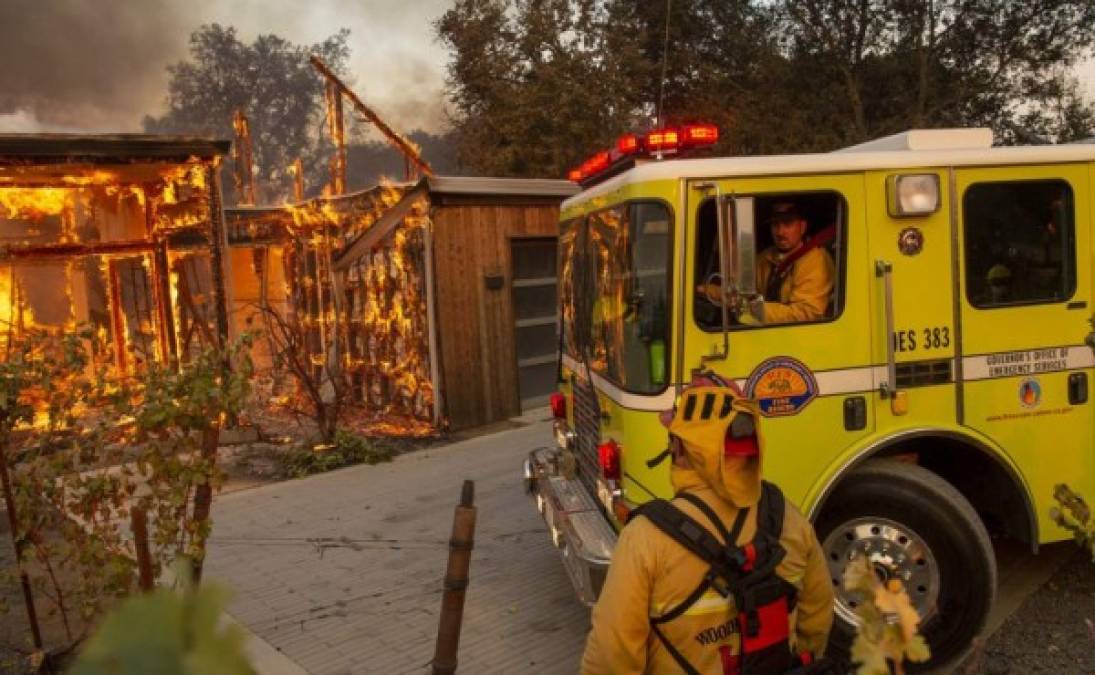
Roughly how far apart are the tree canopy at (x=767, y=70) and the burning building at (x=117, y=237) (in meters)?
8.90

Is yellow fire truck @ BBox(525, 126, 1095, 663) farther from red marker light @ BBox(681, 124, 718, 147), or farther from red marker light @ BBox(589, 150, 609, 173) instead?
red marker light @ BBox(589, 150, 609, 173)

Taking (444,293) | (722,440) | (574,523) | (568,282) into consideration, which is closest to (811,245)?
(568,282)

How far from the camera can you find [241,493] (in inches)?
321

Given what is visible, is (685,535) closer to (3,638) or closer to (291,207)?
(3,638)

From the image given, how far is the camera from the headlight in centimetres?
415

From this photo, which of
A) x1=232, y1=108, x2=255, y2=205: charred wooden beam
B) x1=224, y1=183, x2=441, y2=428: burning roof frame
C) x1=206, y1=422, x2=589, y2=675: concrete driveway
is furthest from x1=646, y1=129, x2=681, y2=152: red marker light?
x1=232, y1=108, x2=255, y2=205: charred wooden beam

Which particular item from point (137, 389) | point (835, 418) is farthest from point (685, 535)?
point (137, 389)

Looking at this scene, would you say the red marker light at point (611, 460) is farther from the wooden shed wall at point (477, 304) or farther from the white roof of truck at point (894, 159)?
the wooden shed wall at point (477, 304)

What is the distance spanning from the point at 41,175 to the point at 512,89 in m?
12.3

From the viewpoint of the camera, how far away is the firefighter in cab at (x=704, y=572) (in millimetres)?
2398

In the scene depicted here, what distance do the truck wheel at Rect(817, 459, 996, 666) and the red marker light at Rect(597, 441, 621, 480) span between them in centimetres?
107

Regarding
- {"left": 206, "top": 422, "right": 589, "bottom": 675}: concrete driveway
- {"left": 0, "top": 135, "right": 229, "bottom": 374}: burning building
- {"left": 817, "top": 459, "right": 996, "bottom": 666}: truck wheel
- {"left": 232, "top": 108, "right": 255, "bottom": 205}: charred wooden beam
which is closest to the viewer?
{"left": 817, "top": 459, "right": 996, "bottom": 666}: truck wheel

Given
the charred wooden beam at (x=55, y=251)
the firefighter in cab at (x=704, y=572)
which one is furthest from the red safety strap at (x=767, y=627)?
the charred wooden beam at (x=55, y=251)

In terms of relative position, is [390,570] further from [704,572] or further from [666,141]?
[704,572]
